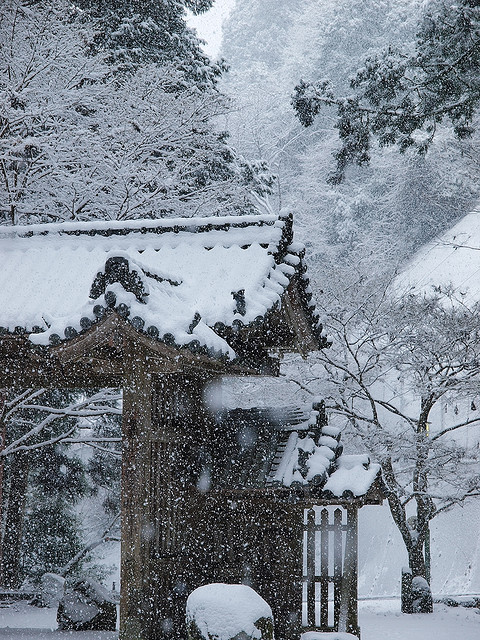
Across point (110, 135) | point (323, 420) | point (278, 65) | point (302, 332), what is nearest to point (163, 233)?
point (302, 332)

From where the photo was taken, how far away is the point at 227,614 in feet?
14.3

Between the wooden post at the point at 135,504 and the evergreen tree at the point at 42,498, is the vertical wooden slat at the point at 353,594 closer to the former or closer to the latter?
the wooden post at the point at 135,504

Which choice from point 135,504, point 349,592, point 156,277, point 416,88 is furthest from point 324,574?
point 416,88

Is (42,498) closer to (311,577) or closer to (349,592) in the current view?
(311,577)

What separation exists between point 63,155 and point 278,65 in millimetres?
30187

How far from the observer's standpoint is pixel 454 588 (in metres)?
24.7

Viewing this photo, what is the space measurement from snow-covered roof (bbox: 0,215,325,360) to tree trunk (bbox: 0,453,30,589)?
7.05 meters

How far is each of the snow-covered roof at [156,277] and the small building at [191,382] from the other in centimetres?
2

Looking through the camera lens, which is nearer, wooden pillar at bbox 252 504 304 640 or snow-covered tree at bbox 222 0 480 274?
wooden pillar at bbox 252 504 304 640

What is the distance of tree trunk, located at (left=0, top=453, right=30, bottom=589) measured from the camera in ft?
43.6

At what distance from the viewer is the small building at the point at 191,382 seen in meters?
5.43

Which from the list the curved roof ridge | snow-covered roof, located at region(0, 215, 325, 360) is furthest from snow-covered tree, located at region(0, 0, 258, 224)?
snow-covered roof, located at region(0, 215, 325, 360)

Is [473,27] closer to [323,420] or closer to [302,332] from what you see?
[302,332]

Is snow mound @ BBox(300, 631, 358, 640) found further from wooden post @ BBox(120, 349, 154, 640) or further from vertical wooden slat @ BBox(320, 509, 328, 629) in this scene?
wooden post @ BBox(120, 349, 154, 640)
